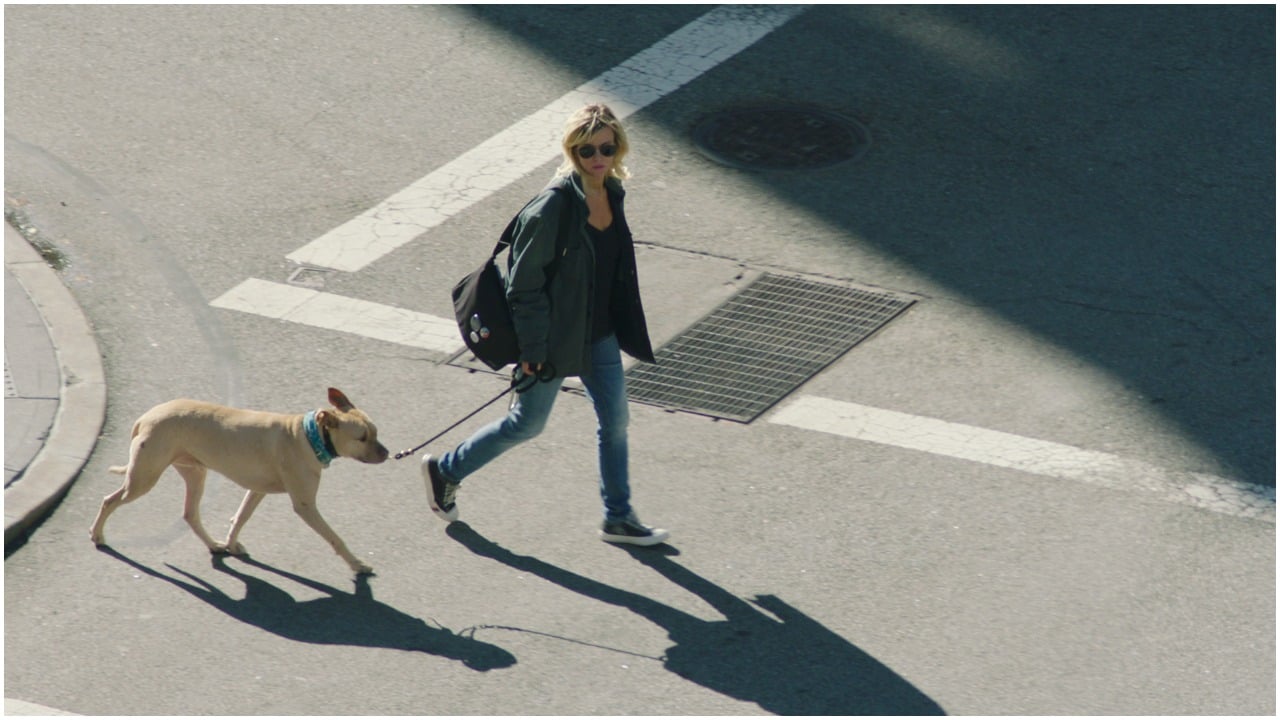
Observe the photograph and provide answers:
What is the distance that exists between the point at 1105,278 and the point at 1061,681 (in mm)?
3552

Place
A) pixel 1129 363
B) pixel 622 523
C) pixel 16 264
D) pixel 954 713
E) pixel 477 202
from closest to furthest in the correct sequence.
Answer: pixel 954 713 → pixel 622 523 → pixel 1129 363 → pixel 16 264 → pixel 477 202

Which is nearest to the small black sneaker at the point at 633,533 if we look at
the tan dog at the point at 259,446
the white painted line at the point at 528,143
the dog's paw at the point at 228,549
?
the tan dog at the point at 259,446

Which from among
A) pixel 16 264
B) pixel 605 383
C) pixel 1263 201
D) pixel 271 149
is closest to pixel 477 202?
pixel 271 149

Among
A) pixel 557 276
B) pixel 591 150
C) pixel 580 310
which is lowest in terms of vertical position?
pixel 580 310

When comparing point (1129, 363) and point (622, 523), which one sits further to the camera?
point (1129, 363)

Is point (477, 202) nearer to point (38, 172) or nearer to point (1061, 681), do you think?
point (38, 172)

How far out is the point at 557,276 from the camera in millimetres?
6641

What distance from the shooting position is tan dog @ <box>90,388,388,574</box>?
6.58 metres

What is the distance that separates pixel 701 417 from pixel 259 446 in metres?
2.27

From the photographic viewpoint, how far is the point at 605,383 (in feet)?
22.7

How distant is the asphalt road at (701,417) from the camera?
6.35 metres

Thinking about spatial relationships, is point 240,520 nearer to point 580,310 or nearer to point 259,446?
point 259,446

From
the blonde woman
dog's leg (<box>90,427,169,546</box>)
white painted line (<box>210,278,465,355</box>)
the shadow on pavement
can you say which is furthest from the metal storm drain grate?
dog's leg (<box>90,427,169,546</box>)

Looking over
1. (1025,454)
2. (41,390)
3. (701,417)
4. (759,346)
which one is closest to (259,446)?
(41,390)
